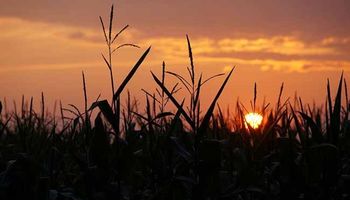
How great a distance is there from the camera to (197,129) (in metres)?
3.23

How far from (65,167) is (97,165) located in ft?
4.76

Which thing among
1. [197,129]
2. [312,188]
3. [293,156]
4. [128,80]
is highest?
[128,80]

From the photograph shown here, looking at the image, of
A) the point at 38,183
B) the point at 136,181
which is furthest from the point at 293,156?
the point at 38,183

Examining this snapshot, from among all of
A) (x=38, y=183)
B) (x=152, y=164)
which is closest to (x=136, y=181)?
(x=152, y=164)

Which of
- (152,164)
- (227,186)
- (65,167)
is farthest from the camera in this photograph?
(65,167)

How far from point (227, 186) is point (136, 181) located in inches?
32.2

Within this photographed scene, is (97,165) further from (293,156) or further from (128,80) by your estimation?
(293,156)

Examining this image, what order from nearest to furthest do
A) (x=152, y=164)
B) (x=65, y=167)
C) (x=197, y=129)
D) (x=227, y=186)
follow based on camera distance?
(x=197, y=129), (x=227, y=186), (x=152, y=164), (x=65, y=167)

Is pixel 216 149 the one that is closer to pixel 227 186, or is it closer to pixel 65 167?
pixel 227 186

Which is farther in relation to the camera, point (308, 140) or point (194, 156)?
point (308, 140)

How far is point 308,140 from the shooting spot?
3.88 metres

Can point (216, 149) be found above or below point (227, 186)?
above

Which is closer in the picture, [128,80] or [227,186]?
[128,80]

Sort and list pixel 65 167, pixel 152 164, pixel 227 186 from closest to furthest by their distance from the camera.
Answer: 1. pixel 227 186
2. pixel 152 164
3. pixel 65 167
